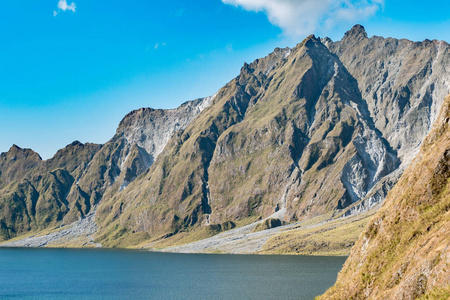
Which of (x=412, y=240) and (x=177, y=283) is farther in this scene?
(x=177, y=283)

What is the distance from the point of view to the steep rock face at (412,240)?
33.5 m

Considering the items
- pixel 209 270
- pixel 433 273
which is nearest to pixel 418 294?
pixel 433 273

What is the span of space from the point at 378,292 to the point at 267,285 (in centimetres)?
8506

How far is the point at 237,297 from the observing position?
10344 centimetres

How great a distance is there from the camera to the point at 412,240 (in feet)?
132

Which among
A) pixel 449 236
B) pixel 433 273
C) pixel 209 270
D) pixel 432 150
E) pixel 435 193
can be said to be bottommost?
pixel 209 270

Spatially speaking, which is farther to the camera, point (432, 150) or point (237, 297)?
point (237, 297)

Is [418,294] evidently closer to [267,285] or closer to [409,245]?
[409,245]

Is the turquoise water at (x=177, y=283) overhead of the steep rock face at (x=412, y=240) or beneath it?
beneath

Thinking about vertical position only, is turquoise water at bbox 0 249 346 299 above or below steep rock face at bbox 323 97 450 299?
below

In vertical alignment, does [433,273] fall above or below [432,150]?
below

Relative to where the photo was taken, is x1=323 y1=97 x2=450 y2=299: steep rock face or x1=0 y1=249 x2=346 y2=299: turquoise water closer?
x1=323 y1=97 x2=450 y2=299: steep rock face

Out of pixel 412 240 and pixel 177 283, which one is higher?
pixel 412 240

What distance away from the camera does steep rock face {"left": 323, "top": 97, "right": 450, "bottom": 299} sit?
33.5 metres
